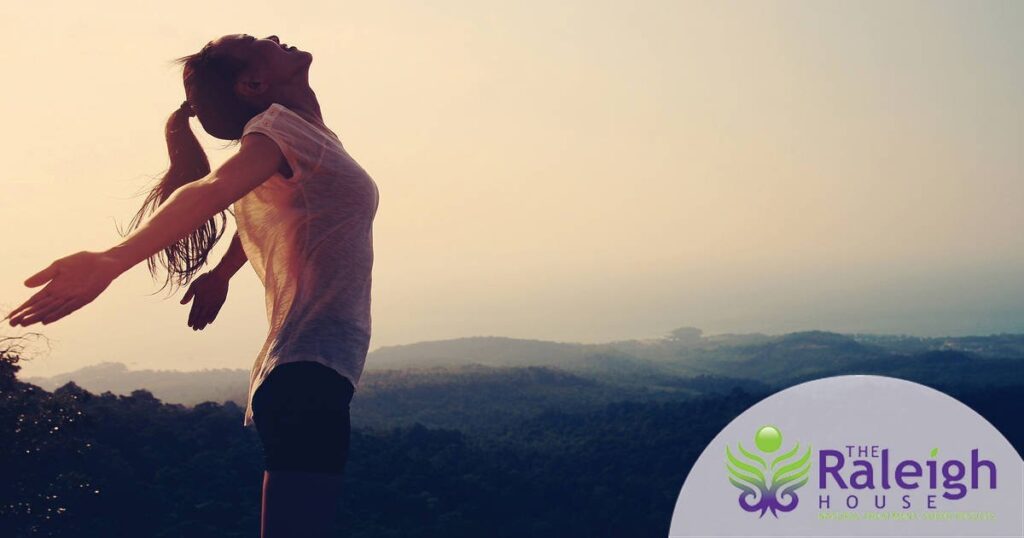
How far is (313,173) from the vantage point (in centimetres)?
190

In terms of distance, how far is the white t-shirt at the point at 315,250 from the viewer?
6.05 ft

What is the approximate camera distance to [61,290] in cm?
149

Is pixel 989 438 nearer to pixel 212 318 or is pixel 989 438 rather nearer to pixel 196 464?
pixel 212 318

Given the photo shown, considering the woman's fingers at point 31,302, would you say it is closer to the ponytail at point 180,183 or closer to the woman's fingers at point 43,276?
the woman's fingers at point 43,276

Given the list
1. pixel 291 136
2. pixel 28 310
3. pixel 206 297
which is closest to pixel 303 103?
pixel 291 136

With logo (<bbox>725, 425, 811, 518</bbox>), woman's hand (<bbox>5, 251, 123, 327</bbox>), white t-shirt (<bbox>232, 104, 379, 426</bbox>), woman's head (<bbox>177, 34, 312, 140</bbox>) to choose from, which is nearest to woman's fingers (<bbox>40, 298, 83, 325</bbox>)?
woman's hand (<bbox>5, 251, 123, 327</bbox>)

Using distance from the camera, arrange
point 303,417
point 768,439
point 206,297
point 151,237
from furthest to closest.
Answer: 1. point 768,439
2. point 206,297
3. point 303,417
4. point 151,237

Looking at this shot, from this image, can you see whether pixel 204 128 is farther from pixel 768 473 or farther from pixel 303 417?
pixel 768 473

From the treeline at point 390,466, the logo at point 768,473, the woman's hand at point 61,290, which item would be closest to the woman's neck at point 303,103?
the woman's hand at point 61,290

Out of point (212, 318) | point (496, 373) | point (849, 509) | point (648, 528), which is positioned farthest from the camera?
point (496, 373)

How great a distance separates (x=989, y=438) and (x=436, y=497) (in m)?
15.5

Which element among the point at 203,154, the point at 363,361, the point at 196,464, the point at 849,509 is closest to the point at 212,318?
the point at 203,154

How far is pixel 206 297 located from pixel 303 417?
0.64 metres

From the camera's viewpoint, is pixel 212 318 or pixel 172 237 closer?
pixel 172 237
